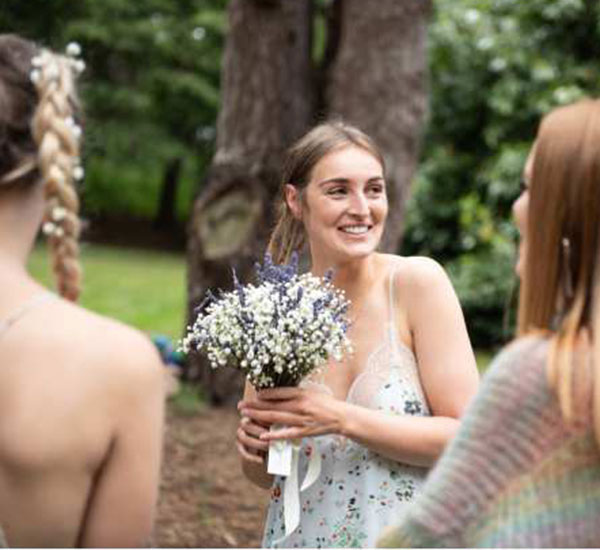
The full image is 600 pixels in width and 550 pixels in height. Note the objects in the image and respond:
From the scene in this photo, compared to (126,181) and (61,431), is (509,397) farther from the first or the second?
(126,181)

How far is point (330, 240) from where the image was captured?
9.59ft

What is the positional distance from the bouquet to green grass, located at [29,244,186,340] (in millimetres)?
7961

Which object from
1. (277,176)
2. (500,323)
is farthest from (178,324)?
(277,176)

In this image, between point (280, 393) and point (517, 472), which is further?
point (280, 393)

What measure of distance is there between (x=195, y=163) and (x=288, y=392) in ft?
94.0

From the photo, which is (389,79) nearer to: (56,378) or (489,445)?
(489,445)

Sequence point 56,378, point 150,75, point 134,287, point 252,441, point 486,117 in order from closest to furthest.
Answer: point 56,378
point 252,441
point 486,117
point 134,287
point 150,75

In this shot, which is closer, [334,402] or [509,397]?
[509,397]

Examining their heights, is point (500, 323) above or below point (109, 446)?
below

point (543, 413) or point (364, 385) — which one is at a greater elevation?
point (543, 413)

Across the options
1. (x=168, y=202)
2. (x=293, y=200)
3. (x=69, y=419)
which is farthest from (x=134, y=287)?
(x=168, y=202)

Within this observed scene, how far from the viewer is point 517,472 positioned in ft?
5.87

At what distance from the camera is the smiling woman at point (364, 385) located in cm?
265

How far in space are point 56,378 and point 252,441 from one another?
3.56ft
